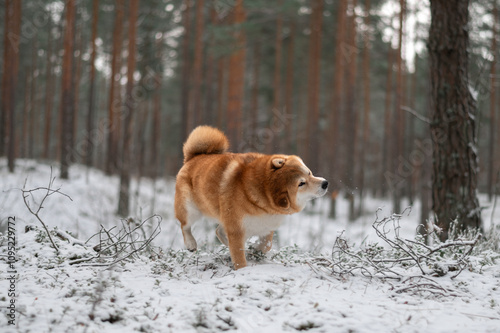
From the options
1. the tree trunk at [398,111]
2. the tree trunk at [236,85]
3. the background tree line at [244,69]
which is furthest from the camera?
the tree trunk at [398,111]

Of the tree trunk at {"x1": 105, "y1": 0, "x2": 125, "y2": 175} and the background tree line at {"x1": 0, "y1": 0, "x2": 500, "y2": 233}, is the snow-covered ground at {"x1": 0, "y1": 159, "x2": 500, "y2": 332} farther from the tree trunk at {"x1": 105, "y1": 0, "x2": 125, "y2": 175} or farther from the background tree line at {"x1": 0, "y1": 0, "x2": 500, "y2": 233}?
the tree trunk at {"x1": 105, "y1": 0, "x2": 125, "y2": 175}

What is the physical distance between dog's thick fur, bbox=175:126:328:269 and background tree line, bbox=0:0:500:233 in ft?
17.4

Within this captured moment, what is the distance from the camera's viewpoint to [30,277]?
304cm

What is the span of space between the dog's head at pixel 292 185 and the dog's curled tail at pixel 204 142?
1.38 meters

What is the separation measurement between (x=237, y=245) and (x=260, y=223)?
311 millimetres

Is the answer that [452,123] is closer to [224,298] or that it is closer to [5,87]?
[224,298]

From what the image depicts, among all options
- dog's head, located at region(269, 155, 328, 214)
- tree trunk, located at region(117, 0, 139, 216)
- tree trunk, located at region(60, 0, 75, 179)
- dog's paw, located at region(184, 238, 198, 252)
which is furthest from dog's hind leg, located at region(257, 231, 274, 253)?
tree trunk, located at region(60, 0, 75, 179)

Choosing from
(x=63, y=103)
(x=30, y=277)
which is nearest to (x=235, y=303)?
(x=30, y=277)

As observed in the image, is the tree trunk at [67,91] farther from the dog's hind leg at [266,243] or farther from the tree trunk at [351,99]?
the dog's hind leg at [266,243]

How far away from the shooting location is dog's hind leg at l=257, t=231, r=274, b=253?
4.09 meters

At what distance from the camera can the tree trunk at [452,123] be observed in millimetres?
4934

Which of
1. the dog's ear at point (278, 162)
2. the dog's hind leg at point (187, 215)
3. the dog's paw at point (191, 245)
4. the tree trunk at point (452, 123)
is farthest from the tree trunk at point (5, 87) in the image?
the tree trunk at point (452, 123)

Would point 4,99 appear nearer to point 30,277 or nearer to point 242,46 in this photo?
point 242,46

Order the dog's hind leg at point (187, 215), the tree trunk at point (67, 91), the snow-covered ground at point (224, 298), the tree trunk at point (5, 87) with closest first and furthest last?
the snow-covered ground at point (224, 298) < the dog's hind leg at point (187, 215) < the tree trunk at point (67, 91) < the tree trunk at point (5, 87)
